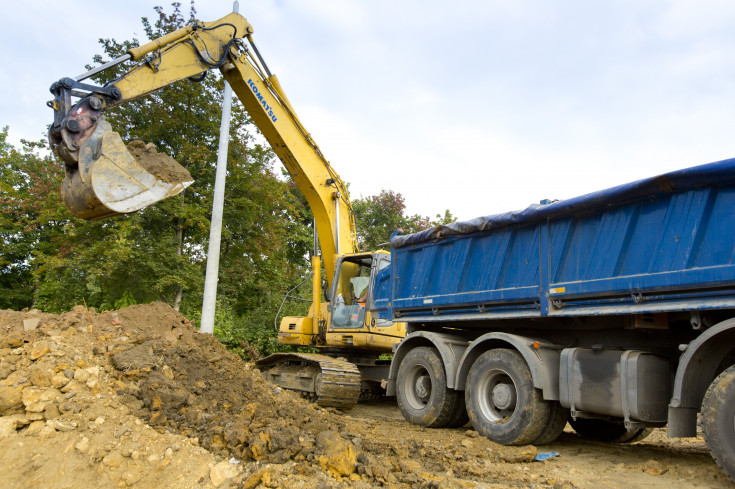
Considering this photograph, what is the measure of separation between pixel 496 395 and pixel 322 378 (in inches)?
136

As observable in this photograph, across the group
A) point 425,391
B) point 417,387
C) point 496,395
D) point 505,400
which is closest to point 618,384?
point 505,400

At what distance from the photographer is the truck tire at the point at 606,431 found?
6.98m

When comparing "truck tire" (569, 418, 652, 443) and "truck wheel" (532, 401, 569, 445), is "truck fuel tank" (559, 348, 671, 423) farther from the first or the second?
"truck tire" (569, 418, 652, 443)

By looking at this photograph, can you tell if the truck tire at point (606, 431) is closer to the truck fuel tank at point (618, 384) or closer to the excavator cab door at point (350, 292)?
the truck fuel tank at point (618, 384)

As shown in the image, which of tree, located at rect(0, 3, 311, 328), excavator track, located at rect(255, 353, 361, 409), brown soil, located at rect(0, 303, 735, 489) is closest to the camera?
brown soil, located at rect(0, 303, 735, 489)

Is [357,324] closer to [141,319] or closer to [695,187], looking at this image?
[141,319]

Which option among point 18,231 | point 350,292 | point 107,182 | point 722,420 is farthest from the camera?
point 18,231

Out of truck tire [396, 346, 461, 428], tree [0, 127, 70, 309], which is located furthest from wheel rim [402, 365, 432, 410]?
tree [0, 127, 70, 309]

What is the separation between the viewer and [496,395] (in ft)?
21.4

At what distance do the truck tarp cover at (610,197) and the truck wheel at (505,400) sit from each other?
1.59 metres

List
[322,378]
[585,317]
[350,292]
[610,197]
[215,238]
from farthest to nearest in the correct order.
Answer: [215,238], [350,292], [322,378], [585,317], [610,197]

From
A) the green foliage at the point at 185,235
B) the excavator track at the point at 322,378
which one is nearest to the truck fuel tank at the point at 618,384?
the excavator track at the point at 322,378

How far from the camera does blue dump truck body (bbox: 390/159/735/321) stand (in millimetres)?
4664

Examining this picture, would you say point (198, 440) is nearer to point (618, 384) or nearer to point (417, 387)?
point (417, 387)
